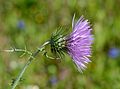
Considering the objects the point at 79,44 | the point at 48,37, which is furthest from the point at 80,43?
the point at 48,37

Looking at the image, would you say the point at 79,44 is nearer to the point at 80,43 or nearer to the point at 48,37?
the point at 80,43

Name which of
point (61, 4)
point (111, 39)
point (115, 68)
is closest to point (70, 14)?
point (61, 4)

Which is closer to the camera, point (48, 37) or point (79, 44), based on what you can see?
point (79, 44)

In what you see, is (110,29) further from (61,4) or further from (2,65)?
(2,65)

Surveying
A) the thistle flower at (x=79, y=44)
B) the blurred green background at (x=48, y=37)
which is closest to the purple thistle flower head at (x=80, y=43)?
the thistle flower at (x=79, y=44)

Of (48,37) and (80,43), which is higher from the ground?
(48,37)

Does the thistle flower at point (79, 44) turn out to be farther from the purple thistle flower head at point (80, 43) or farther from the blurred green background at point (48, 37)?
the blurred green background at point (48, 37)

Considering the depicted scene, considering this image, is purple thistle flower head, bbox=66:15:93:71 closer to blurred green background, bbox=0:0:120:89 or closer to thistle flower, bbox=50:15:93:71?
thistle flower, bbox=50:15:93:71
